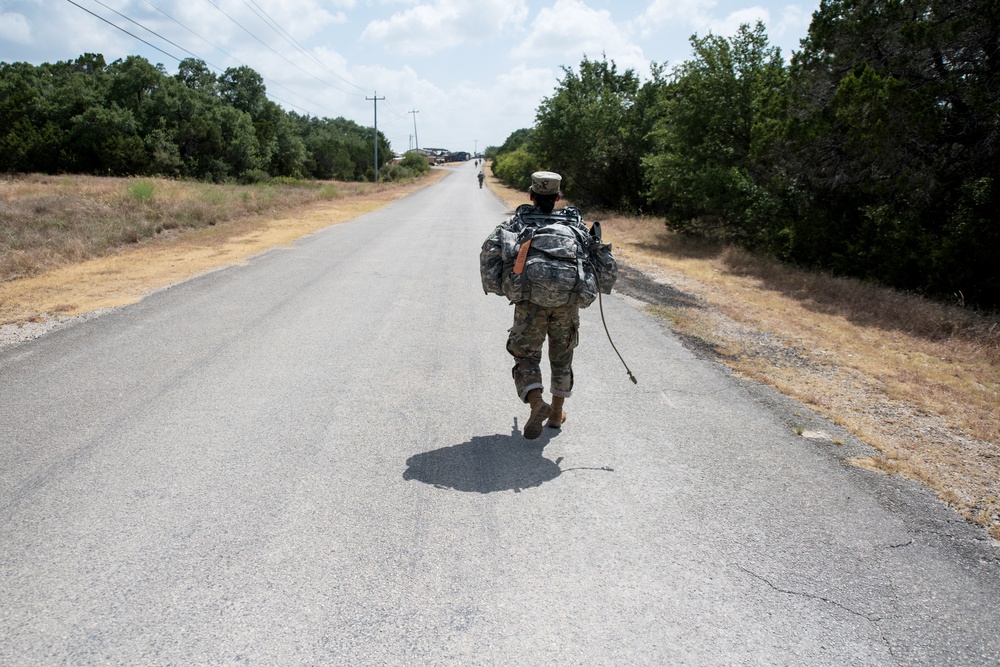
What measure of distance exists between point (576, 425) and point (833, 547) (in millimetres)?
1818

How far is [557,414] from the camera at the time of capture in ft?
14.3

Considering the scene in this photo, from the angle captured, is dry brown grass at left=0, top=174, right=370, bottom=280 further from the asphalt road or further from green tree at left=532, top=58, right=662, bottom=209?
green tree at left=532, top=58, right=662, bottom=209

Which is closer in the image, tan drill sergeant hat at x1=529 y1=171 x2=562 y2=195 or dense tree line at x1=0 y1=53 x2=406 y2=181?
tan drill sergeant hat at x1=529 y1=171 x2=562 y2=195

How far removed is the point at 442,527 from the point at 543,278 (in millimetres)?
1591

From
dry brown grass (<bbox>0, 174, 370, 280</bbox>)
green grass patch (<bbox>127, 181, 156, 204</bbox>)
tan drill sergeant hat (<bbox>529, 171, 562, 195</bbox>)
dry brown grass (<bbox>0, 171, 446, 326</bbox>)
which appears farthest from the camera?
green grass patch (<bbox>127, 181, 156, 204</bbox>)

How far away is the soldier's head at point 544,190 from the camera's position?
159 inches

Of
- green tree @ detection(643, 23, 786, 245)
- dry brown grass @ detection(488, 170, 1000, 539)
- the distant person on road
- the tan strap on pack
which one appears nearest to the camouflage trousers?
the distant person on road

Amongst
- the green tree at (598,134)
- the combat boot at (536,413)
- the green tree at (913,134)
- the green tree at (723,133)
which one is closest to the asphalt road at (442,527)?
the combat boot at (536,413)

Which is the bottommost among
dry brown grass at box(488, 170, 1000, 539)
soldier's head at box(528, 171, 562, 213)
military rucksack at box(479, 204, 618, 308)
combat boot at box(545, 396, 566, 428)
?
dry brown grass at box(488, 170, 1000, 539)

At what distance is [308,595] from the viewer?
2566mm

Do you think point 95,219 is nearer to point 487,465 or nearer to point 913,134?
point 487,465

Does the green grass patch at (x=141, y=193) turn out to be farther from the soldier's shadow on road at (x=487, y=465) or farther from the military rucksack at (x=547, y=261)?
the soldier's shadow on road at (x=487, y=465)

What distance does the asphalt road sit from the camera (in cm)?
237

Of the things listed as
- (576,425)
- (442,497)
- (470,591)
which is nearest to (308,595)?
(470,591)
